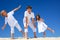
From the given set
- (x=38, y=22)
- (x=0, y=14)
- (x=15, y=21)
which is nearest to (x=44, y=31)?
(x=38, y=22)

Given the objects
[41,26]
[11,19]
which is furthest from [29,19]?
[11,19]

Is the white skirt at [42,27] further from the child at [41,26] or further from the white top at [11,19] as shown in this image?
the white top at [11,19]

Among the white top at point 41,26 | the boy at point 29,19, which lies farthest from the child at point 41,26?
the boy at point 29,19

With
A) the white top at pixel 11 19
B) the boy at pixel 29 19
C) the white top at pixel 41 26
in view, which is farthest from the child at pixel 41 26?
the white top at pixel 11 19

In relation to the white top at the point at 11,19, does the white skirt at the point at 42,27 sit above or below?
below

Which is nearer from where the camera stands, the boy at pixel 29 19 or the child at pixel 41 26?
the boy at pixel 29 19

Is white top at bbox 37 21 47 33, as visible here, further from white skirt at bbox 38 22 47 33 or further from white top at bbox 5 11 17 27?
white top at bbox 5 11 17 27

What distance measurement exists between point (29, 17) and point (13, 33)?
0.86 meters

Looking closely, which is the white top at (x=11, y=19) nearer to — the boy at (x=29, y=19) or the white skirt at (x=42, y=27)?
the boy at (x=29, y=19)

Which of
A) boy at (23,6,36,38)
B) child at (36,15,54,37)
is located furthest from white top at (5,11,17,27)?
→ child at (36,15,54,37)

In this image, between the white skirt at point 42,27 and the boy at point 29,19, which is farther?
the white skirt at point 42,27

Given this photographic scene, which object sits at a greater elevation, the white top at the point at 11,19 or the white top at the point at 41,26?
the white top at the point at 11,19

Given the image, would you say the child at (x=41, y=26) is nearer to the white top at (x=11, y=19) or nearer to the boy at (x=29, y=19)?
the boy at (x=29, y=19)

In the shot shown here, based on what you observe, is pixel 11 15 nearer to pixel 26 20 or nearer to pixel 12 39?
pixel 26 20
